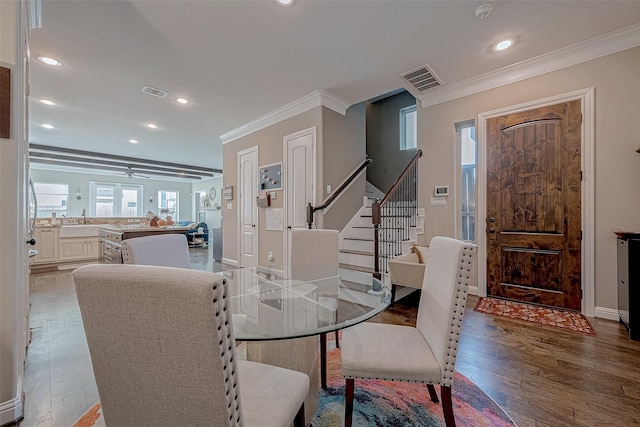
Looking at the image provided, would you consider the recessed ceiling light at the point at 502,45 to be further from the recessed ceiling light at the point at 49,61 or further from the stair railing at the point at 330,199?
the recessed ceiling light at the point at 49,61

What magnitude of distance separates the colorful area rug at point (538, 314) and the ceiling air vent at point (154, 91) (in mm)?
4889

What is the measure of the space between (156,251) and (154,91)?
9.58ft

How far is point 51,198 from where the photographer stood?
29.9ft

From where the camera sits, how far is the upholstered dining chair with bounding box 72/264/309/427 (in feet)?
2.01

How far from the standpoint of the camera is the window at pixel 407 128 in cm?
566

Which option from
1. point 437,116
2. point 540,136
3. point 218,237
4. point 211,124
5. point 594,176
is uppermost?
point 211,124

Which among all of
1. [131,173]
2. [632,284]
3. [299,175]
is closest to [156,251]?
[299,175]

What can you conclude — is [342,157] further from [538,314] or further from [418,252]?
[538,314]

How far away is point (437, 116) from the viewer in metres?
3.84

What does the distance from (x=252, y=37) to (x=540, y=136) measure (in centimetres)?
329

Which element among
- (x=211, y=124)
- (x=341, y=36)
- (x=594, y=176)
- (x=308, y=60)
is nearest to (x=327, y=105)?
(x=308, y=60)

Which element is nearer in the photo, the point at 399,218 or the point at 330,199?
the point at 330,199

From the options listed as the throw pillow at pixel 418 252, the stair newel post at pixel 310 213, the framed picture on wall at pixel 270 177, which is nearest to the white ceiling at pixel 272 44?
the framed picture on wall at pixel 270 177

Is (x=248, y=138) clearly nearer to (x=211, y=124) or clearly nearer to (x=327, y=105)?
(x=211, y=124)
